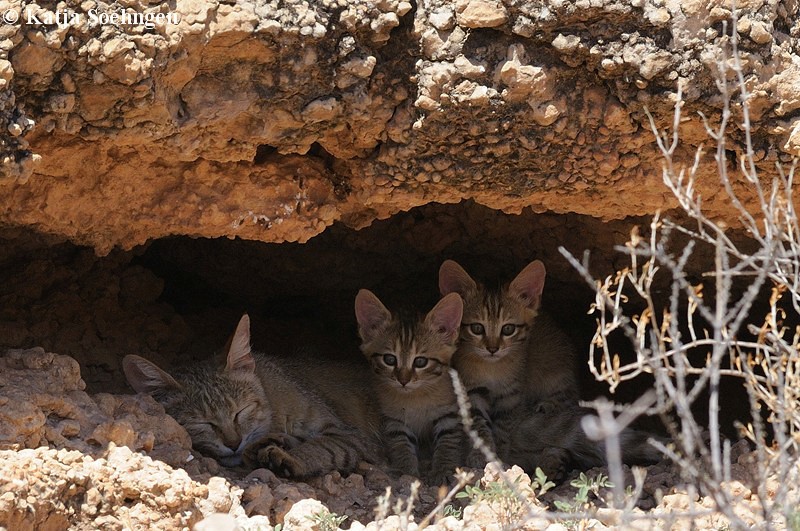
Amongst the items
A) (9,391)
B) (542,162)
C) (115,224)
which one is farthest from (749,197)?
(9,391)

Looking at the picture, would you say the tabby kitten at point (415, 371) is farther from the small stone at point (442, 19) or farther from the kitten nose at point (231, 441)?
the small stone at point (442, 19)

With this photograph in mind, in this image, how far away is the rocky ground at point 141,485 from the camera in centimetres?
352

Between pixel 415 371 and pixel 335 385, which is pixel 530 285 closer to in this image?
pixel 415 371

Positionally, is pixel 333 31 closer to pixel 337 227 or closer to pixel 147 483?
pixel 147 483

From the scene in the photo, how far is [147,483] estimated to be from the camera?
3764 millimetres

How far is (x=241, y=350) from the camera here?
5.37 metres

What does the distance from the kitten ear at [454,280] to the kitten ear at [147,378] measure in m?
2.06

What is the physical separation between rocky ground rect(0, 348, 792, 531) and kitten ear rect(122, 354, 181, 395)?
20.6 inches

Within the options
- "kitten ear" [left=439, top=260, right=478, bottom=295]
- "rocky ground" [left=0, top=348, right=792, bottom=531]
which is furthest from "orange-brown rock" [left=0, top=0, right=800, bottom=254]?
"kitten ear" [left=439, top=260, right=478, bottom=295]

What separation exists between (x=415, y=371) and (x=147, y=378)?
5.80 feet

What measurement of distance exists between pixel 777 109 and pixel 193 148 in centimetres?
259

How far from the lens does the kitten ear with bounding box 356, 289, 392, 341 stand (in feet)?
19.9

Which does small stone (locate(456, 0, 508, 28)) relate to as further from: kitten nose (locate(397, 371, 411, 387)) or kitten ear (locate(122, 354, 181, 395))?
kitten nose (locate(397, 371, 411, 387))

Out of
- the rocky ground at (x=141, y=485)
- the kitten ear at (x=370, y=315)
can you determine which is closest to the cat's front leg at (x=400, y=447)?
the kitten ear at (x=370, y=315)
